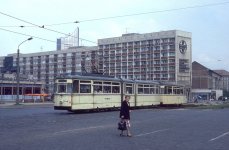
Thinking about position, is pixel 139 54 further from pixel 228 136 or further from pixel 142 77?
pixel 228 136

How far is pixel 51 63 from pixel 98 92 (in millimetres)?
105348

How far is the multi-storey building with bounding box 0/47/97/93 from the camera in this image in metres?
125

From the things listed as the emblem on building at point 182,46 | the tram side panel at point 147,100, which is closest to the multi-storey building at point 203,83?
the emblem on building at point 182,46

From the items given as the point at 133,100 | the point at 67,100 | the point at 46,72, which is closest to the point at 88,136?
the point at 67,100

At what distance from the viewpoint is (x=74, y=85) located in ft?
94.9

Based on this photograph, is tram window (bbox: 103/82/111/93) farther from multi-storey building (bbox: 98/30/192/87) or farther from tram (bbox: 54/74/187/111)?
multi-storey building (bbox: 98/30/192/87)

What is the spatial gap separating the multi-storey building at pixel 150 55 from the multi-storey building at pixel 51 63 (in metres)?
6.26

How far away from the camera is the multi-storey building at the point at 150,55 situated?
109 metres

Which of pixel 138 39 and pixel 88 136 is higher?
pixel 138 39

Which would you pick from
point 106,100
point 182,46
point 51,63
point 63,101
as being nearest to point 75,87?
point 63,101

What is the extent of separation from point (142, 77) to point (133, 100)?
78.1 metres

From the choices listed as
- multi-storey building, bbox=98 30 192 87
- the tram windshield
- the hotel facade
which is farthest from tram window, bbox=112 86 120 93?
multi-storey building, bbox=98 30 192 87

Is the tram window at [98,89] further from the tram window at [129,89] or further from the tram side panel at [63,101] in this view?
the tram window at [129,89]

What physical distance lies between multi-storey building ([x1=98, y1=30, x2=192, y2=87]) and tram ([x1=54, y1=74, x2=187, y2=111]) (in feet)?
223
